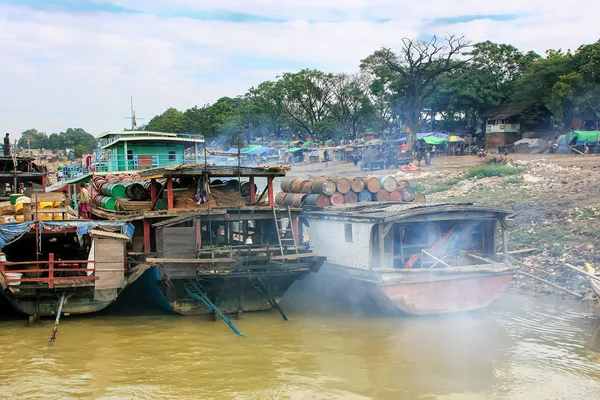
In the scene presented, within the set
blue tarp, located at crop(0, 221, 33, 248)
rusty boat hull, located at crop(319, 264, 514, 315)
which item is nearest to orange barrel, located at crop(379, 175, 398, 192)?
rusty boat hull, located at crop(319, 264, 514, 315)

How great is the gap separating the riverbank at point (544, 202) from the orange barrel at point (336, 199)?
4884mm

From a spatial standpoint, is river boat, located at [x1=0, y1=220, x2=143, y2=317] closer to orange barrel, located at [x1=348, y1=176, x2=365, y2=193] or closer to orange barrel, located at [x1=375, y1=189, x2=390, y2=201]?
orange barrel, located at [x1=348, y1=176, x2=365, y2=193]

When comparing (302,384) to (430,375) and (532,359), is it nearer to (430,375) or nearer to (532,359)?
(430,375)

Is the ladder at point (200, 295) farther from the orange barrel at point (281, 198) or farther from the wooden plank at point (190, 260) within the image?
the orange barrel at point (281, 198)

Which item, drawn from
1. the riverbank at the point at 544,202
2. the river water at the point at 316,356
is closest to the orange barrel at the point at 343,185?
the river water at the point at 316,356

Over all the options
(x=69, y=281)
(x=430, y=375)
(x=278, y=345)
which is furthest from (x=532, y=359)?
(x=69, y=281)

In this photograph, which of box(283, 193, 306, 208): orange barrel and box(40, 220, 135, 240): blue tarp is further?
box(283, 193, 306, 208): orange barrel

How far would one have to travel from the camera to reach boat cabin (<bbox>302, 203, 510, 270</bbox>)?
14086 mm

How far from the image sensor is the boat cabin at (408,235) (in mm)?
14086

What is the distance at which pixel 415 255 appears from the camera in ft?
48.6

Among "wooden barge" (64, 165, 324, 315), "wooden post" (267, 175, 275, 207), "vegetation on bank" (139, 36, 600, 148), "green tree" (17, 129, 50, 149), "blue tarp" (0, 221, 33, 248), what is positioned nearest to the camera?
"wooden barge" (64, 165, 324, 315)

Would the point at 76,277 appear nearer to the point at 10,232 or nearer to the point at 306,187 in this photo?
the point at 10,232

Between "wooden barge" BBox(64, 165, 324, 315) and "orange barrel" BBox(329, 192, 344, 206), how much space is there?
60.0 inches

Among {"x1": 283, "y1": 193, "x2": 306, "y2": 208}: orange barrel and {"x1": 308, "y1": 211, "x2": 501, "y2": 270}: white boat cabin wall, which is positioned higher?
{"x1": 283, "y1": 193, "x2": 306, "y2": 208}: orange barrel
